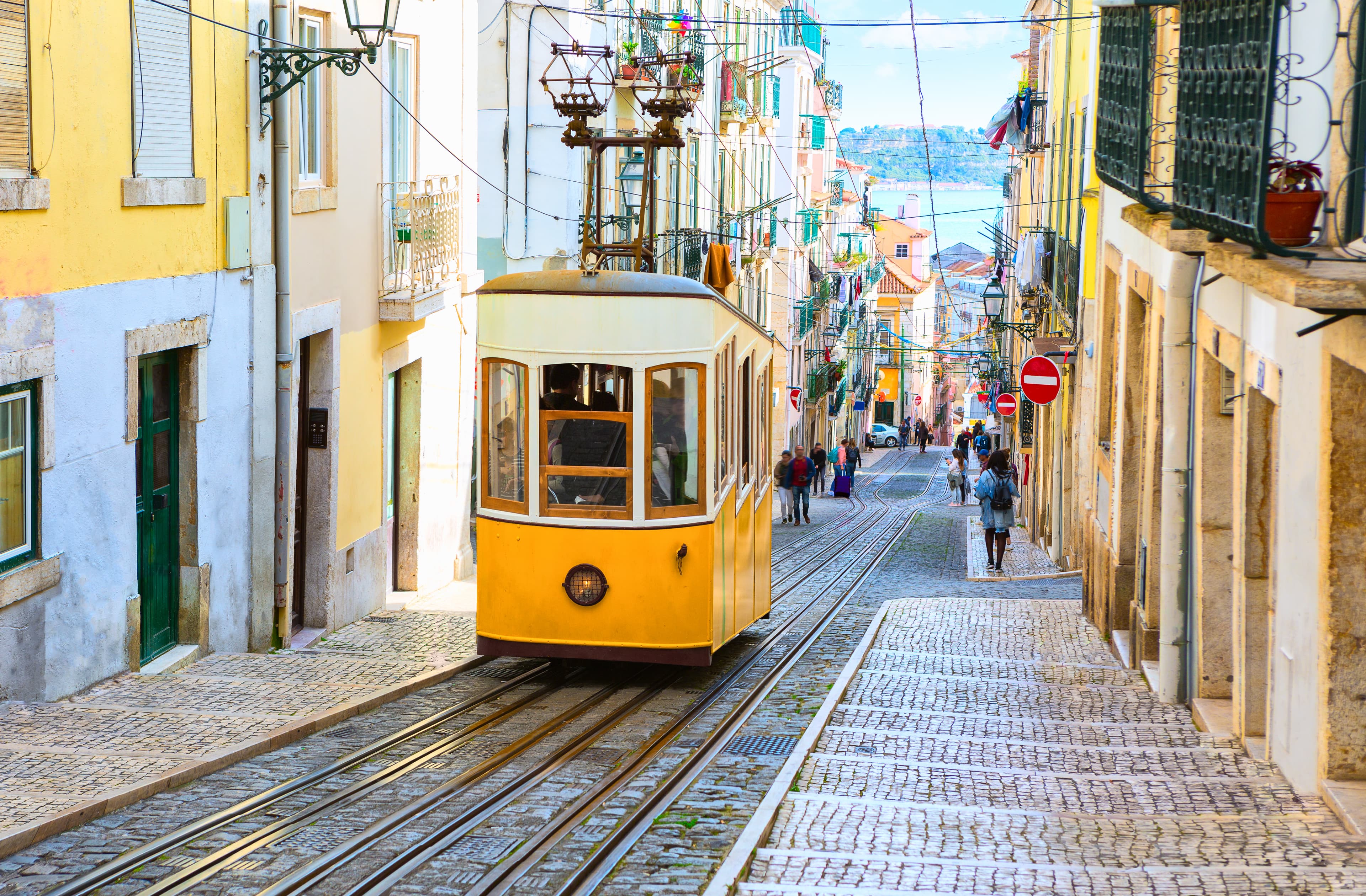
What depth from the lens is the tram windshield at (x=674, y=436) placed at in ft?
32.0

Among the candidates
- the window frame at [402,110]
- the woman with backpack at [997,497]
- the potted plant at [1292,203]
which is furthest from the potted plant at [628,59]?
the potted plant at [1292,203]

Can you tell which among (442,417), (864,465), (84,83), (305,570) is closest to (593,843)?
(84,83)

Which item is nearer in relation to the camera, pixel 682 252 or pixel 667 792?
pixel 667 792

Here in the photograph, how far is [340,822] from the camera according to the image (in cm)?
676

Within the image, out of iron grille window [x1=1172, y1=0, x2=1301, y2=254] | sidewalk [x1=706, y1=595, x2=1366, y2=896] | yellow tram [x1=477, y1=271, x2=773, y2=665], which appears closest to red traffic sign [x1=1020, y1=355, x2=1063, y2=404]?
sidewalk [x1=706, y1=595, x2=1366, y2=896]

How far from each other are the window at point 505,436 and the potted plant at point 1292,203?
502 centimetres

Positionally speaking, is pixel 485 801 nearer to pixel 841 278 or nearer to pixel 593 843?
pixel 593 843

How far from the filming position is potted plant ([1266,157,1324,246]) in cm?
606

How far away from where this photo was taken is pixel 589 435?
980cm

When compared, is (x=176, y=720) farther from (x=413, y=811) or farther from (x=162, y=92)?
(x=162, y=92)

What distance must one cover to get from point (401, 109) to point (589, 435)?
642cm

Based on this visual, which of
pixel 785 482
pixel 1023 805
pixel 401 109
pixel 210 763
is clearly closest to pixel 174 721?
pixel 210 763

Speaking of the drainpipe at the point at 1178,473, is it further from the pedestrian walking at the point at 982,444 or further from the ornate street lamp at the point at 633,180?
the pedestrian walking at the point at 982,444

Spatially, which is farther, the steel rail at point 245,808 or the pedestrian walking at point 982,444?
the pedestrian walking at point 982,444
